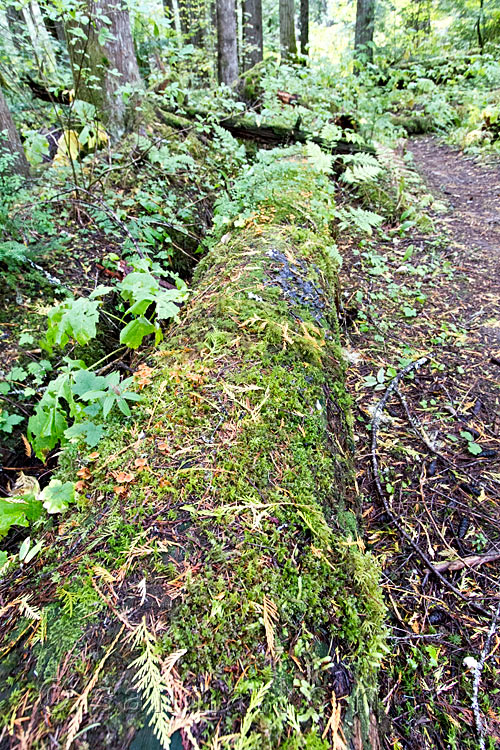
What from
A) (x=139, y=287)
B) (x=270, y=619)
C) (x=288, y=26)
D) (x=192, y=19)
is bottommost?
(x=270, y=619)

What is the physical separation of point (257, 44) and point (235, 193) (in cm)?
1071

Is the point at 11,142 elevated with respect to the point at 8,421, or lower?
elevated

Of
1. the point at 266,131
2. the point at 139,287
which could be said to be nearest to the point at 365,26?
the point at 266,131

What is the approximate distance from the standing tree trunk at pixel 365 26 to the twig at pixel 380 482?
1668 centimetres

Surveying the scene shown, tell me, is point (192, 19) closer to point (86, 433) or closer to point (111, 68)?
point (111, 68)

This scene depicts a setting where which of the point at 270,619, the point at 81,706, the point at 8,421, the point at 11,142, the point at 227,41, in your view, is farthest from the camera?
the point at 227,41

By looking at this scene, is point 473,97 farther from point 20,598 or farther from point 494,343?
point 20,598

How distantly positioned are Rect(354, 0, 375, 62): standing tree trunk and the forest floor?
14341mm

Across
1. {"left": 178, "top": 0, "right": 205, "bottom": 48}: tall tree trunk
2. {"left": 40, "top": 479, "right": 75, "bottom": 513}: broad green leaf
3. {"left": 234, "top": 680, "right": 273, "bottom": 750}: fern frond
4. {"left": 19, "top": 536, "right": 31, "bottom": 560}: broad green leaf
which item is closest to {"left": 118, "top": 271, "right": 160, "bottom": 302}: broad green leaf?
{"left": 40, "top": 479, "right": 75, "bottom": 513}: broad green leaf

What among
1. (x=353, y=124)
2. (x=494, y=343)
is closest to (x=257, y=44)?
(x=353, y=124)

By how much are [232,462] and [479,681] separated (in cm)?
159

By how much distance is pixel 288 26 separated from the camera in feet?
41.8

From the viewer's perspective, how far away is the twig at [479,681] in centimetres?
161

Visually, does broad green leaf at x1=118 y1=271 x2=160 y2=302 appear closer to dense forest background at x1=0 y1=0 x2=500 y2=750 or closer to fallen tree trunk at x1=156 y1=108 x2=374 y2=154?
dense forest background at x1=0 y1=0 x2=500 y2=750
